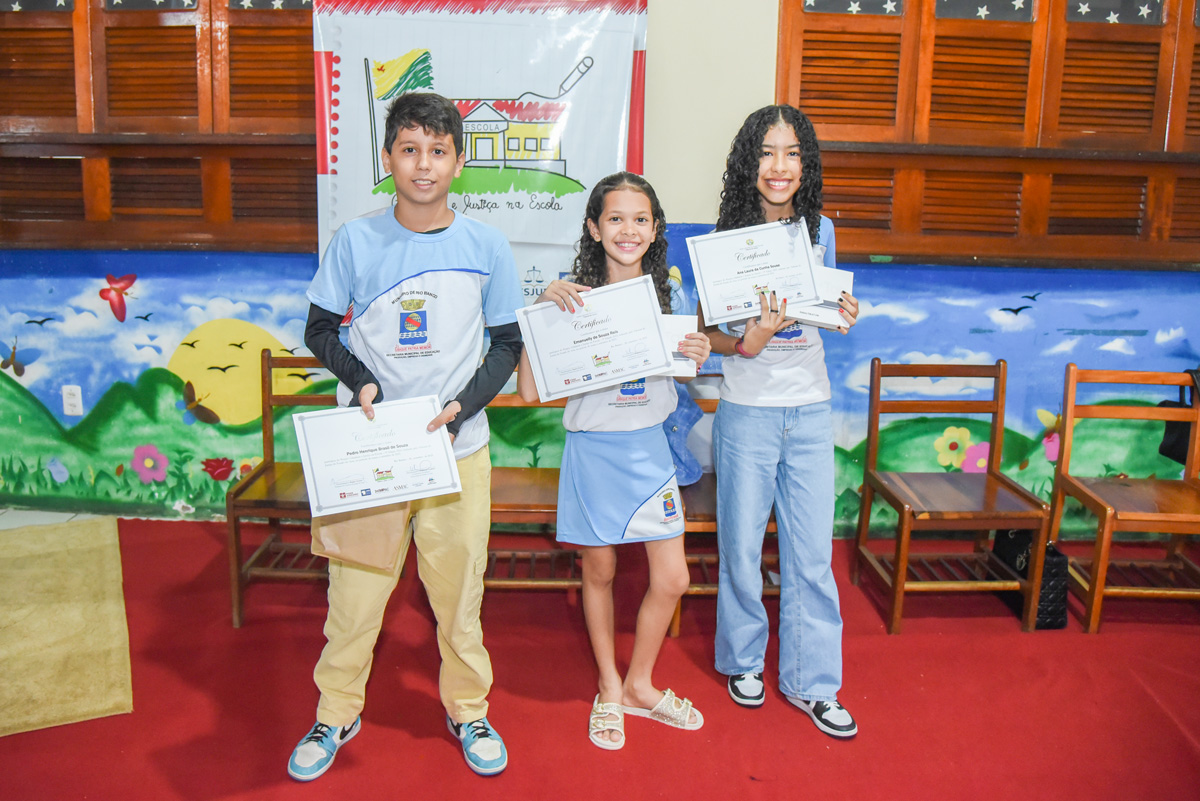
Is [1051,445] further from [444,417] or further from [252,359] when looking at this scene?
[252,359]

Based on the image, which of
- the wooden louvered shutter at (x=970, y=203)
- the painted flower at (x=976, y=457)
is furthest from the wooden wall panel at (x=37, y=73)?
the painted flower at (x=976, y=457)

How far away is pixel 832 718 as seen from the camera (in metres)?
2.16

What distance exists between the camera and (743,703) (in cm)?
227

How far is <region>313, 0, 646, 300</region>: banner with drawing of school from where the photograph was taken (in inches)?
115

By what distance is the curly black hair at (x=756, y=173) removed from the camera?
204 cm

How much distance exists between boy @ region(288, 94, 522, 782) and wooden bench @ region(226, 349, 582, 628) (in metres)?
0.66

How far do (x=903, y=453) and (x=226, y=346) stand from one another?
117 inches

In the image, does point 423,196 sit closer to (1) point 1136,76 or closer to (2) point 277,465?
(2) point 277,465

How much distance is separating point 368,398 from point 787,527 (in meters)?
1.17

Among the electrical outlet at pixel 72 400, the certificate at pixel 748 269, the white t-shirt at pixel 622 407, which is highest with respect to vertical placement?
the certificate at pixel 748 269

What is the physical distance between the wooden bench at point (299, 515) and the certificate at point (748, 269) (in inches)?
39.2

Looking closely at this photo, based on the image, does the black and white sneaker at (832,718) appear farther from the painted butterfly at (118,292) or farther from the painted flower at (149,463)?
the painted butterfly at (118,292)

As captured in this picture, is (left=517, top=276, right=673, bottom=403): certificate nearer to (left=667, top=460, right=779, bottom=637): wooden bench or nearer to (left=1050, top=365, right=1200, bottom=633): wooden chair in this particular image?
(left=667, top=460, right=779, bottom=637): wooden bench

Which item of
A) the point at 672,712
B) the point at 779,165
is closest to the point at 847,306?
the point at 779,165
